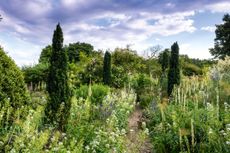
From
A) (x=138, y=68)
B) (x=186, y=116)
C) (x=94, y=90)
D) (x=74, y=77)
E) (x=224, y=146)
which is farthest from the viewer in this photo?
(x=138, y=68)

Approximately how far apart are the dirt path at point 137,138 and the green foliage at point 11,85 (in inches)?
99.9

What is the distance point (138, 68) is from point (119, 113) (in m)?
20.9

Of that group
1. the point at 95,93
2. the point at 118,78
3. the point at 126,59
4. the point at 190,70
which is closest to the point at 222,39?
the point at 190,70

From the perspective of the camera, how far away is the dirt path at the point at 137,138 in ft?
23.9

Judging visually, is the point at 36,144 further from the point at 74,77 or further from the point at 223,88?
the point at 74,77

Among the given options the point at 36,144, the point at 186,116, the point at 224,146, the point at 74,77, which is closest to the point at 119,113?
the point at 186,116

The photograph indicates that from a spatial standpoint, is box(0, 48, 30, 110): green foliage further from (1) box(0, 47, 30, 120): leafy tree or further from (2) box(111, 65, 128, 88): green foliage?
(2) box(111, 65, 128, 88): green foliage

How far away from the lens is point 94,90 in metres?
16.8

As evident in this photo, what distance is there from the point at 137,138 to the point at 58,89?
2.91 metres

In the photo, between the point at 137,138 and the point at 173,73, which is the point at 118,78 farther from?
the point at 137,138

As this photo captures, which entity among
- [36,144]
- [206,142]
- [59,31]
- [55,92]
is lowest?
[206,142]

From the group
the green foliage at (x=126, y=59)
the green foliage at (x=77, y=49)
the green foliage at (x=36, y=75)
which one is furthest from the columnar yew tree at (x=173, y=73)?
the green foliage at (x=77, y=49)

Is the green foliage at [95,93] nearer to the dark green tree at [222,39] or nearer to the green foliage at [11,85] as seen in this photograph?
the green foliage at [11,85]

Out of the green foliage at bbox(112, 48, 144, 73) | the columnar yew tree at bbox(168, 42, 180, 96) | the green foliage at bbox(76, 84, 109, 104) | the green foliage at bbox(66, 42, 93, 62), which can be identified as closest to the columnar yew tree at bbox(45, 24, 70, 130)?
the green foliage at bbox(76, 84, 109, 104)
